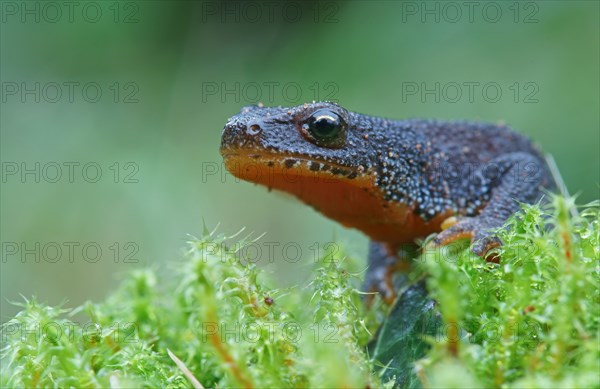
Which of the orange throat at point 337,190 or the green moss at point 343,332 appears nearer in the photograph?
the green moss at point 343,332

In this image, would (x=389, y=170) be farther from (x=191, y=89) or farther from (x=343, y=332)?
(x=191, y=89)

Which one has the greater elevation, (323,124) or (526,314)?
(323,124)

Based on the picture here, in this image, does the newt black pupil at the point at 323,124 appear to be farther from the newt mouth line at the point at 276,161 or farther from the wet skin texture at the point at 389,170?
the newt mouth line at the point at 276,161

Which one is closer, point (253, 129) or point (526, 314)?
point (526, 314)

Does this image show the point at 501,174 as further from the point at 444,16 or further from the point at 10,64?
the point at 10,64

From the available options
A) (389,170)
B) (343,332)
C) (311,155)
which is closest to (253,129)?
(311,155)

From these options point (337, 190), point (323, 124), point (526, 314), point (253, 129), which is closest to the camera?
point (526, 314)

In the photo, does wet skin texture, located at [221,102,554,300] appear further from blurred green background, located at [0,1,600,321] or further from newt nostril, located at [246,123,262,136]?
blurred green background, located at [0,1,600,321]

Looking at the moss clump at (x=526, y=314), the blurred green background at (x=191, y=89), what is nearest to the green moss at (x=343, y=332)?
the moss clump at (x=526, y=314)
